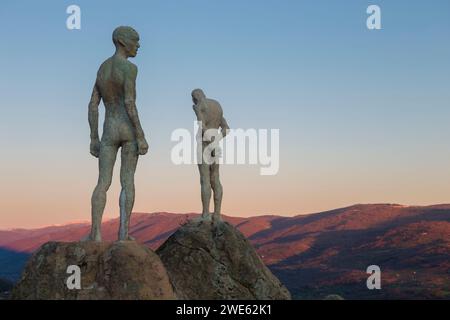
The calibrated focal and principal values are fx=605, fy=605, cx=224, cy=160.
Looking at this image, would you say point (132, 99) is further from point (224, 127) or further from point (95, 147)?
point (224, 127)

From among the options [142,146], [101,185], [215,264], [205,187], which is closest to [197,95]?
[205,187]

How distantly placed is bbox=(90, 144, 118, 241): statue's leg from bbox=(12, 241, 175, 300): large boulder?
549 mm

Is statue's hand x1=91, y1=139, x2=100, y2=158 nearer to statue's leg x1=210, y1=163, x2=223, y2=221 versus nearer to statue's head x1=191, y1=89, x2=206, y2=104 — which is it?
statue's head x1=191, y1=89, x2=206, y2=104

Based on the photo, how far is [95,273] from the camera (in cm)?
1274

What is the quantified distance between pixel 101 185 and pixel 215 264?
5552mm

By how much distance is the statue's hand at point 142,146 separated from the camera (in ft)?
45.3

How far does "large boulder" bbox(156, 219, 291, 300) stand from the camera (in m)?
17.7

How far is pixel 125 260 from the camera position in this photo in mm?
12688

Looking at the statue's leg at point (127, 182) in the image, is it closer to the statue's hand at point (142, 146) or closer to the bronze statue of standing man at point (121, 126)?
the bronze statue of standing man at point (121, 126)

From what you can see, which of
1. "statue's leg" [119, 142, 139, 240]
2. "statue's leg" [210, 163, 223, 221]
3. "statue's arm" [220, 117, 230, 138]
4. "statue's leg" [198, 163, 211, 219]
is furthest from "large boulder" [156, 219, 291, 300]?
"statue's leg" [119, 142, 139, 240]
